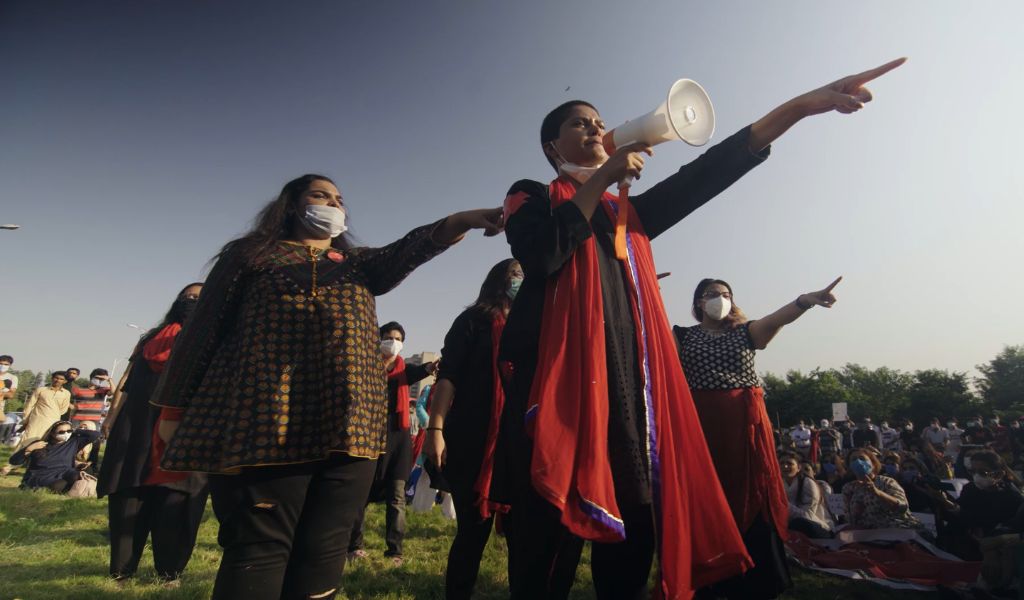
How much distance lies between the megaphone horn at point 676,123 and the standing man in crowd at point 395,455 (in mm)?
3203

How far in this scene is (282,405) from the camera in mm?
1854

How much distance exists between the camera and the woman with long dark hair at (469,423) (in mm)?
2869

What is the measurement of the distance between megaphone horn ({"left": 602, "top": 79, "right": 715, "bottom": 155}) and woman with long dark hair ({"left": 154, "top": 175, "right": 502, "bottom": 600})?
0.55 m

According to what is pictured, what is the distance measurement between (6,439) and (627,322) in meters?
23.2

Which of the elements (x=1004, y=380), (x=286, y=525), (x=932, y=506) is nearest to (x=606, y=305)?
(x=286, y=525)

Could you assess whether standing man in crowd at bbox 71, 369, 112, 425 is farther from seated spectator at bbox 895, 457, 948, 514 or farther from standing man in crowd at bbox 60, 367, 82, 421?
seated spectator at bbox 895, 457, 948, 514

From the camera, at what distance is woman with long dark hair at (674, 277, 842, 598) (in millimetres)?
3338

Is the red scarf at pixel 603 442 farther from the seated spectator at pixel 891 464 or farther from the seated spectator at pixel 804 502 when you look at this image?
the seated spectator at pixel 891 464

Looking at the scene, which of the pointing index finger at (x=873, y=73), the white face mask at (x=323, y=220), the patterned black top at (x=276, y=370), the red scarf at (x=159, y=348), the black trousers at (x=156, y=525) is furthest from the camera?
the red scarf at (x=159, y=348)

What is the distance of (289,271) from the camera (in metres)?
Result: 2.07

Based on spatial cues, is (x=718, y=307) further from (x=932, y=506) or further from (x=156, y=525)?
(x=932, y=506)

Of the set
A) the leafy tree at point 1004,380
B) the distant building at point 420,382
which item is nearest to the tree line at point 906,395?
the leafy tree at point 1004,380

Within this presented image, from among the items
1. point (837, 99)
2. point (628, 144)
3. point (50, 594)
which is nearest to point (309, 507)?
point (628, 144)

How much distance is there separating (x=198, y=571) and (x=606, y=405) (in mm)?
4102
